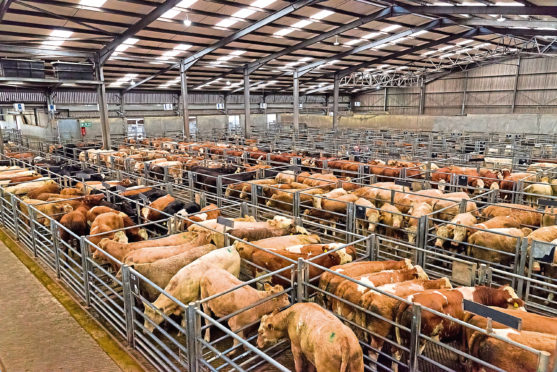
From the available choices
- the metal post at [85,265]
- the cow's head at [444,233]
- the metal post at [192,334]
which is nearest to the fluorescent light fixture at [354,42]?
the cow's head at [444,233]

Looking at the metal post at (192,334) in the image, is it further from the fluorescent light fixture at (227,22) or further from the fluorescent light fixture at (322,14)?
the fluorescent light fixture at (322,14)

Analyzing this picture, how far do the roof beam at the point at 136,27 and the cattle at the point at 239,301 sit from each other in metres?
11.6

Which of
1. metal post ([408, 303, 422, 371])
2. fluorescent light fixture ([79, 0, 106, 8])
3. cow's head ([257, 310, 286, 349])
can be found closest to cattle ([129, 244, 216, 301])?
cow's head ([257, 310, 286, 349])

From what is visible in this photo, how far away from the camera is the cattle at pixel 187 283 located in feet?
14.1

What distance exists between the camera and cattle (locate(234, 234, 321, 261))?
18.0 ft

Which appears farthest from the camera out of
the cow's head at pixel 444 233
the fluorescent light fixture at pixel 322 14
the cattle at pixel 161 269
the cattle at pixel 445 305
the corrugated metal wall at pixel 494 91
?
the corrugated metal wall at pixel 494 91

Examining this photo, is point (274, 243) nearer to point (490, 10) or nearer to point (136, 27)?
point (490, 10)

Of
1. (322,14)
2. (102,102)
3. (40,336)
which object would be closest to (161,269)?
(40,336)

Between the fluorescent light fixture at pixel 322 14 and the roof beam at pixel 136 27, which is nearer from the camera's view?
the roof beam at pixel 136 27

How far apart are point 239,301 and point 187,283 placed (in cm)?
81

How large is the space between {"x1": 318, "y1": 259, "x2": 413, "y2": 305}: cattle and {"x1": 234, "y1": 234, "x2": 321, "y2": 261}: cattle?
109 centimetres

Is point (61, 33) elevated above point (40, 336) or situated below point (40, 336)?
above

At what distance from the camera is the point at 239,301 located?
4176 millimetres

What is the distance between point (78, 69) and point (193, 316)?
17.8 metres
